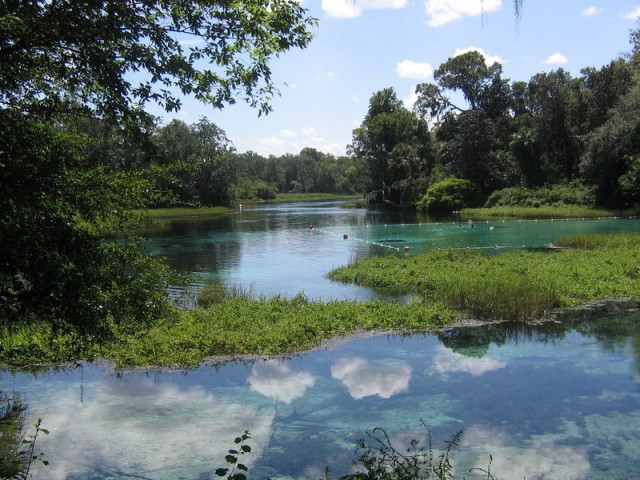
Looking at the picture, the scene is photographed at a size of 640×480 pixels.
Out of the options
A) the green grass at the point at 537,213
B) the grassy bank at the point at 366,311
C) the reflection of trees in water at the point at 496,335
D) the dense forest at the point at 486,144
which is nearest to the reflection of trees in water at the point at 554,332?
the reflection of trees in water at the point at 496,335

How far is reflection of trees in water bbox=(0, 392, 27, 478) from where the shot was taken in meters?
7.24

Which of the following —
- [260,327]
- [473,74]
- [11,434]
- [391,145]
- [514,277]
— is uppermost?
[473,74]

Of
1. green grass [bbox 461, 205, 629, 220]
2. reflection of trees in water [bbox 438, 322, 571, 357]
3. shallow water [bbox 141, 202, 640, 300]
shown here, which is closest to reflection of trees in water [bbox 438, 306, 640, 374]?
reflection of trees in water [bbox 438, 322, 571, 357]

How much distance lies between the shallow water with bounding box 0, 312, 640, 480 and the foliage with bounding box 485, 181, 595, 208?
4710 centimetres

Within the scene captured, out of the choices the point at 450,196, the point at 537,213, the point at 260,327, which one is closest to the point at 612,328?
the point at 260,327

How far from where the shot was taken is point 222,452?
851 centimetres

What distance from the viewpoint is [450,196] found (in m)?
69.9

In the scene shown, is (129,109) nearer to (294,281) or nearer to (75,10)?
(75,10)

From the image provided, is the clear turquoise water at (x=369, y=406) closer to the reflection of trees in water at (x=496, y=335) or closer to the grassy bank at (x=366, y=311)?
the reflection of trees in water at (x=496, y=335)

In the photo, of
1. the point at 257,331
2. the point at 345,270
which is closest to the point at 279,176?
the point at 345,270

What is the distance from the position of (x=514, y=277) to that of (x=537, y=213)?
4029 cm

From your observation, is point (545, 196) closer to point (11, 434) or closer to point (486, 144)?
point (486, 144)

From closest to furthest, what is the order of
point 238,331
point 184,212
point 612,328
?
1. point 238,331
2. point 612,328
3. point 184,212

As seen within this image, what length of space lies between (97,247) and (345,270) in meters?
19.2
